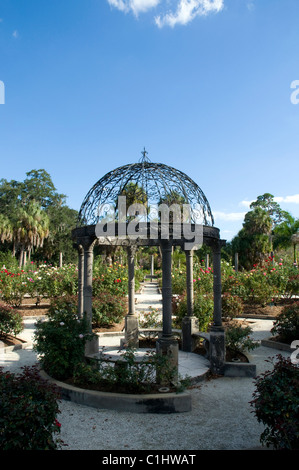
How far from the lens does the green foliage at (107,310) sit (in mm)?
11195

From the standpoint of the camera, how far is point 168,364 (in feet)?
18.3

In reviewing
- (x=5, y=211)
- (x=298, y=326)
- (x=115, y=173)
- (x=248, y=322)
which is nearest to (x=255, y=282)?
(x=248, y=322)

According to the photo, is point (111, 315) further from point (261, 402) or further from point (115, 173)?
point (261, 402)

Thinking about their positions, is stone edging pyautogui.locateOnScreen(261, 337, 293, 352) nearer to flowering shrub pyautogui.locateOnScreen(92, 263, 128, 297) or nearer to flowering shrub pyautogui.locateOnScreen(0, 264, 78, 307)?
flowering shrub pyautogui.locateOnScreen(92, 263, 128, 297)

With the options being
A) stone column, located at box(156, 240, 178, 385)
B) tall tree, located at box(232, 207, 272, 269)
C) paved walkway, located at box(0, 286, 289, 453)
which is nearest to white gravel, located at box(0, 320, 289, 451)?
paved walkway, located at box(0, 286, 289, 453)

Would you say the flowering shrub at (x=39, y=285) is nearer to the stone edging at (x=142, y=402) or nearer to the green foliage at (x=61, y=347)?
the green foliage at (x=61, y=347)

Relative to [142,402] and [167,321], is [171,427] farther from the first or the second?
[167,321]

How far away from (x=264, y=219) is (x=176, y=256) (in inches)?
428

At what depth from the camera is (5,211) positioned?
142 ft

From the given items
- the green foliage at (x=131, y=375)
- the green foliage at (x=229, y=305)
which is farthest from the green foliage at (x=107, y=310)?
the green foliage at (x=131, y=375)

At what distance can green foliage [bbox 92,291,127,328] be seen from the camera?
11195 millimetres

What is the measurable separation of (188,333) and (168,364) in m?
2.97

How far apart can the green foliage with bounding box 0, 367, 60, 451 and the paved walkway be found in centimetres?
107

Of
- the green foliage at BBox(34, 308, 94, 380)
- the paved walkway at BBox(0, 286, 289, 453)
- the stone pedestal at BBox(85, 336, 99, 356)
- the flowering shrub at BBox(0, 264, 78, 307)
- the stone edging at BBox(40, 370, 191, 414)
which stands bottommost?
the paved walkway at BBox(0, 286, 289, 453)
